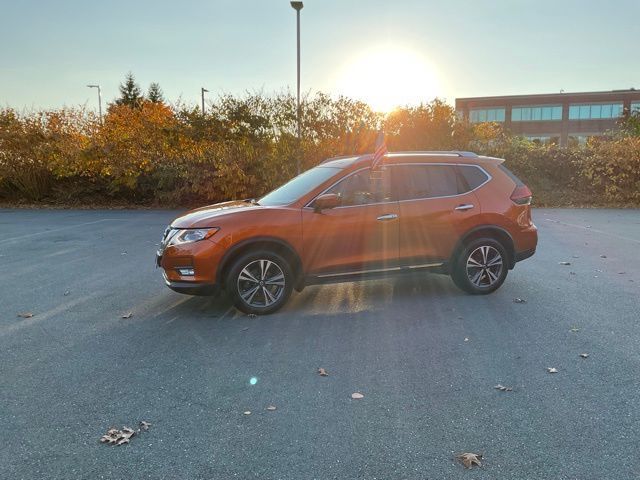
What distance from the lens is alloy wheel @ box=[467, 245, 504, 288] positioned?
20.3 ft

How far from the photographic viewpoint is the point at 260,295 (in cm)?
545

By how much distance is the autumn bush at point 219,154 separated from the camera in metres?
18.1

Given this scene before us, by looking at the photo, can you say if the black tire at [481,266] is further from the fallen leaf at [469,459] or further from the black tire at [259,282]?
the fallen leaf at [469,459]

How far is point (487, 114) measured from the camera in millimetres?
63562

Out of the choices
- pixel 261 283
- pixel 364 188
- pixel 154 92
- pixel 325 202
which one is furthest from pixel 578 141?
pixel 154 92

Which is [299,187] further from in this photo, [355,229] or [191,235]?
[191,235]

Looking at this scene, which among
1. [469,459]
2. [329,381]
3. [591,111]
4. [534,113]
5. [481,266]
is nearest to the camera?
[469,459]

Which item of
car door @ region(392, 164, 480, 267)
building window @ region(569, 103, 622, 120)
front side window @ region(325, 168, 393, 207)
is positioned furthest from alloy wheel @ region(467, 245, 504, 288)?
building window @ region(569, 103, 622, 120)

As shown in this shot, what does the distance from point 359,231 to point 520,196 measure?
231cm

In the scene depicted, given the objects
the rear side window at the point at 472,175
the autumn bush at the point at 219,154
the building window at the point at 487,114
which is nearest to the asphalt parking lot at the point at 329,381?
the rear side window at the point at 472,175

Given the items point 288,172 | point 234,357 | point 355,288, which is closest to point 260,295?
point 234,357

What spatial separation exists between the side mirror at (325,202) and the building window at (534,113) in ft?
208

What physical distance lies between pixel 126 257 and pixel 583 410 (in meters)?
7.84

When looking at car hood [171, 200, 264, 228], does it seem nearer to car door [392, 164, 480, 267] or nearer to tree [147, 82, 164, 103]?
car door [392, 164, 480, 267]
